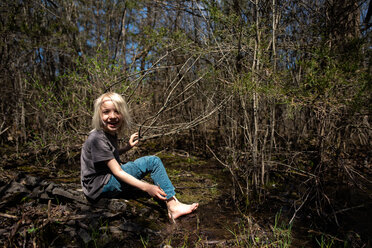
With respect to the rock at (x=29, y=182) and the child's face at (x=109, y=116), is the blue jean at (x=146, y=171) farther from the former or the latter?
the rock at (x=29, y=182)

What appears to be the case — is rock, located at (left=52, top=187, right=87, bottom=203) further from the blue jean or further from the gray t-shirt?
the blue jean

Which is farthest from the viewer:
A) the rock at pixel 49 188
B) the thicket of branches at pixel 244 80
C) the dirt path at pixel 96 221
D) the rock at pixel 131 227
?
the thicket of branches at pixel 244 80

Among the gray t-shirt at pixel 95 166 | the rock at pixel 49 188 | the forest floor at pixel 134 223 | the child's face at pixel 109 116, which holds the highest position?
the child's face at pixel 109 116

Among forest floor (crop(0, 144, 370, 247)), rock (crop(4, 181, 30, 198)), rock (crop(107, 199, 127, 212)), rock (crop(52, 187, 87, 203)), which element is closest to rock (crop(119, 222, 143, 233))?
forest floor (crop(0, 144, 370, 247))

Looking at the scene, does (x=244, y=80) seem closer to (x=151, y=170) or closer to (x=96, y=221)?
(x=151, y=170)

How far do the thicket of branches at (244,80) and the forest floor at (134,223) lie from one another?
0.37 meters

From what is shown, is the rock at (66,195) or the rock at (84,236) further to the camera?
the rock at (66,195)

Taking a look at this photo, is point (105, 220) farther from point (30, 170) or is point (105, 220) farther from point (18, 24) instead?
point (18, 24)

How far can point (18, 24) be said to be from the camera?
5.02 meters

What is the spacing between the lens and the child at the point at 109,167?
1.96 m

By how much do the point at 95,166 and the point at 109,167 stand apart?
0.16m

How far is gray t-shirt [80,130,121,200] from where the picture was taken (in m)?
1.98

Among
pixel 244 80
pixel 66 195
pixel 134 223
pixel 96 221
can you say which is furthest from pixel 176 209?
pixel 244 80

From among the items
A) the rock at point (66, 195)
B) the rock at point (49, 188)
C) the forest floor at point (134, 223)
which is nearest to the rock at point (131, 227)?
the forest floor at point (134, 223)
